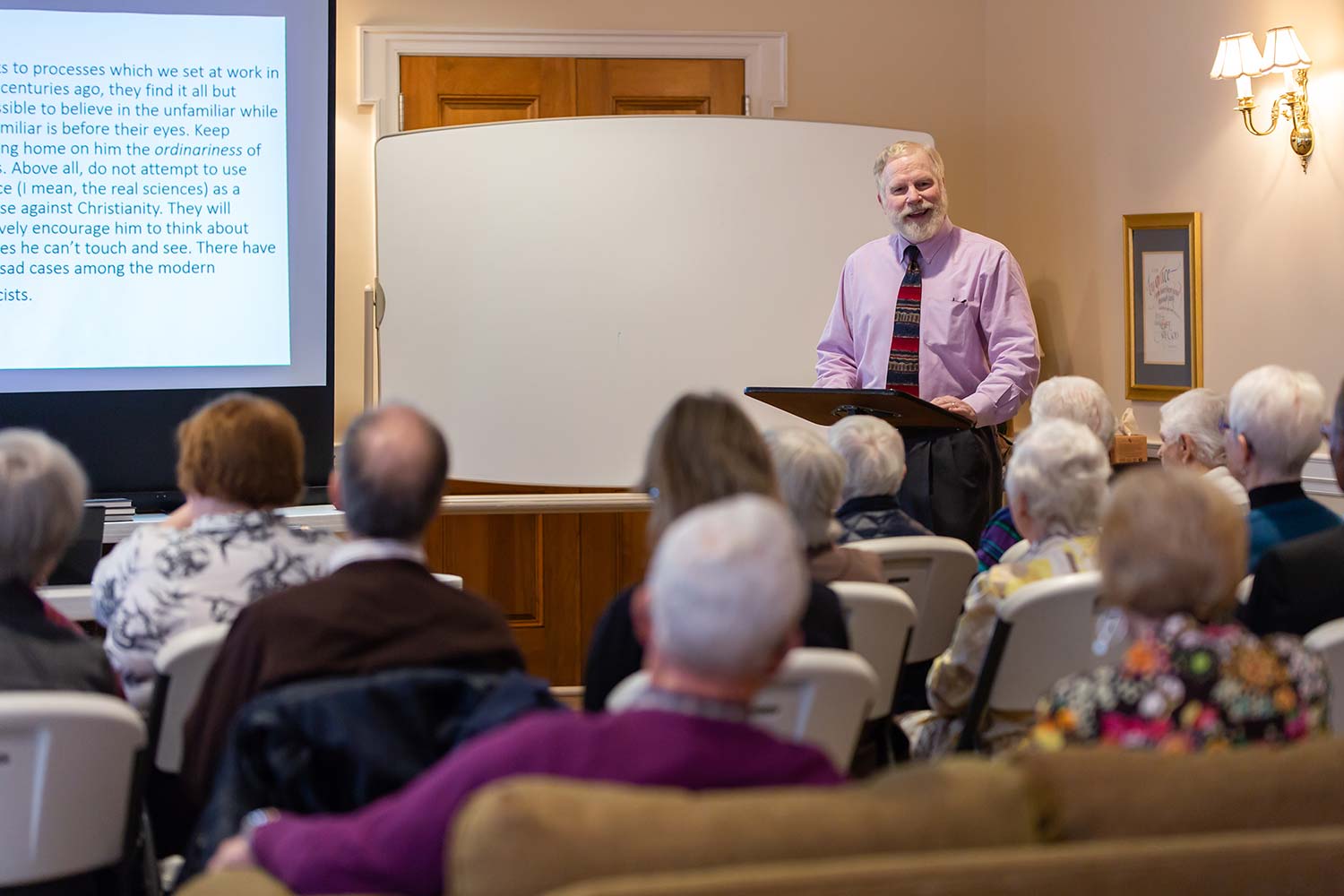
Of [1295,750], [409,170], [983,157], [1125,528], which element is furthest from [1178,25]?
[1295,750]

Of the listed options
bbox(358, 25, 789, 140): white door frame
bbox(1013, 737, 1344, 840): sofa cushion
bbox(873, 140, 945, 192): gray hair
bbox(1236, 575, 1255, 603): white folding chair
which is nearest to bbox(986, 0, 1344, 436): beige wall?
bbox(358, 25, 789, 140): white door frame

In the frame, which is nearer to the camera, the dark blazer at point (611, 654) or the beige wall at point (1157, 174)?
the dark blazer at point (611, 654)

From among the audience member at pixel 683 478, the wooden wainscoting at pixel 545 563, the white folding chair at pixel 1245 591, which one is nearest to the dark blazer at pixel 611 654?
the audience member at pixel 683 478

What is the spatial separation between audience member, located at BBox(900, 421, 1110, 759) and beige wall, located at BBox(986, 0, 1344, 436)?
7.02ft

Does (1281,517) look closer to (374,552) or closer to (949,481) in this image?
(949,481)

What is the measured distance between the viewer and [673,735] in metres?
1.20

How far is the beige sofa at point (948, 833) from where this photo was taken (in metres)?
1.04

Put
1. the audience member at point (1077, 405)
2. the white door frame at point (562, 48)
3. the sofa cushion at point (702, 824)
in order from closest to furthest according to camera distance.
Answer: the sofa cushion at point (702, 824) → the audience member at point (1077, 405) → the white door frame at point (562, 48)

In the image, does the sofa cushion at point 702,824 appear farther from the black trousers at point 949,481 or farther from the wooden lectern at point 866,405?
the black trousers at point 949,481

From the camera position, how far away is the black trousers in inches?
140

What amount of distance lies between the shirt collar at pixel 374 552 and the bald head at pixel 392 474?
0.05 feet

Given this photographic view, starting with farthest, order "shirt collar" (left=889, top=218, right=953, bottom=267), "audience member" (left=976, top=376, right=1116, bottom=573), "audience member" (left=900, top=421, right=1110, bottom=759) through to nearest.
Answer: "shirt collar" (left=889, top=218, right=953, bottom=267), "audience member" (left=976, top=376, right=1116, bottom=573), "audience member" (left=900, top=421, right=1110, bottom=759)

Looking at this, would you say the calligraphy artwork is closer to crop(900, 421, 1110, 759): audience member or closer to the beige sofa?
crop(900, 421, 1110, 759): audience member

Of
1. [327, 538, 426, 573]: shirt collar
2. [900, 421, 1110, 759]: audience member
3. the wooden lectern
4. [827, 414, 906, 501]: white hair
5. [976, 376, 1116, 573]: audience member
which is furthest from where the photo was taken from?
[976, 376, 1116, 573]: audience member
